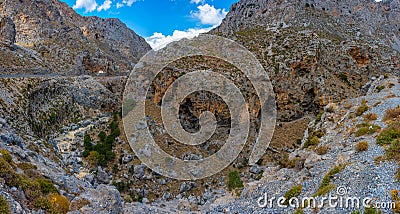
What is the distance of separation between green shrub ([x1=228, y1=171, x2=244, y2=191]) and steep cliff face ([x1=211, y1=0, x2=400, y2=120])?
1663 centimetres

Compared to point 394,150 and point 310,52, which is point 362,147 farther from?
point 310,52

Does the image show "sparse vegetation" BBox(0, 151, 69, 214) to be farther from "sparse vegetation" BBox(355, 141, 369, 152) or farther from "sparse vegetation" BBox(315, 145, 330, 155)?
"sparse vegetation" BBox(355, 141, 369, 152)

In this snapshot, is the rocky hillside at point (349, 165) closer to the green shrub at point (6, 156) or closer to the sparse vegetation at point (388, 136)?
the sparse vegetation at point (388, 136)

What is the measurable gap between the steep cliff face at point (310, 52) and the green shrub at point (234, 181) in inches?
655

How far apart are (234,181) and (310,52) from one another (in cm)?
2764

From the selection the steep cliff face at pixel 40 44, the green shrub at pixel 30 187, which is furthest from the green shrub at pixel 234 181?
the steep cliff face at pixel 40 44

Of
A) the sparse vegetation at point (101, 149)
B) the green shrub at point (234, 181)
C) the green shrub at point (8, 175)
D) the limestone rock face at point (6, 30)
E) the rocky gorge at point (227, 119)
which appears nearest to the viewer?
the green shrub at point (8, 175)

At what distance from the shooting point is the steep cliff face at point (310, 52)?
4856 cm

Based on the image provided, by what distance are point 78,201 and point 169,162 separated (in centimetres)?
2078

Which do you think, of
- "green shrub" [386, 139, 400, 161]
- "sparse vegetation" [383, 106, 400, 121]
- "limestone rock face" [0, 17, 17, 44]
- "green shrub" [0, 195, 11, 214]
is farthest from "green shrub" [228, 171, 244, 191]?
"limestone rock face" [0, 17, 17, 44]

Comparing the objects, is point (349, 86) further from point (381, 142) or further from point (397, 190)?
point (397, 190)

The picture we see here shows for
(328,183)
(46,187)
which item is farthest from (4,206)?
(328,183)

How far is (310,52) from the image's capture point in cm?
4903

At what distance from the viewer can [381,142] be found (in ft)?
46.8
